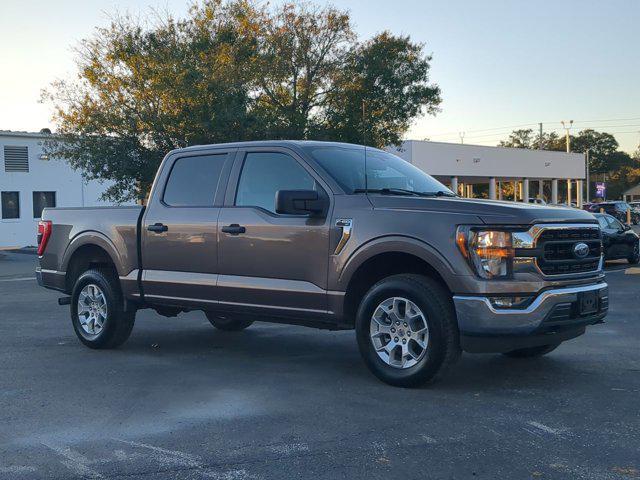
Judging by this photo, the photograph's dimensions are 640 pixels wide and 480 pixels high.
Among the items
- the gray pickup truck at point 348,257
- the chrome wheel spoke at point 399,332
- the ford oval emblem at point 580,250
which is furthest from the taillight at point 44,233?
the ford oval emblem at point 580,250

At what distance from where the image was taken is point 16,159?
36.1 metres

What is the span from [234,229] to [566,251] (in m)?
2.89

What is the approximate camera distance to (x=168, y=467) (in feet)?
14.4

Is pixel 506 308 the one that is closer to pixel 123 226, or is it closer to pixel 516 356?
pixel 516 356

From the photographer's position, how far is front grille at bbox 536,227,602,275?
593 cm

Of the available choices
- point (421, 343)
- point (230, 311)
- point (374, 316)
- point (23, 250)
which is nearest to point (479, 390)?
point (421, 343)

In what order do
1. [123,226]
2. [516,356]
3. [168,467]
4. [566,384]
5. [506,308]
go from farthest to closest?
[123,226], [516,356], [566,384], [506,308], [168,467]

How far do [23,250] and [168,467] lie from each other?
30390 millimetres

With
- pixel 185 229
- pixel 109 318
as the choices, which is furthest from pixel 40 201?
pixel 185 229

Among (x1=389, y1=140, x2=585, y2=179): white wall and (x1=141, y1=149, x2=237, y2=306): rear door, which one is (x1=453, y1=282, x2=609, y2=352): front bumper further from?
(x1=389, y1=140, x2=585, y2=179): white wall

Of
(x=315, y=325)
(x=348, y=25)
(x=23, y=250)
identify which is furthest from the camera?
(x=348, y=25)

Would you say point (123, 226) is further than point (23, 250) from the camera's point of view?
No

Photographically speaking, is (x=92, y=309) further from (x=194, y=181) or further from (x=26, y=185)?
(x=26, y=185)

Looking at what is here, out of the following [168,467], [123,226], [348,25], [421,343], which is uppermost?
[348,25]
